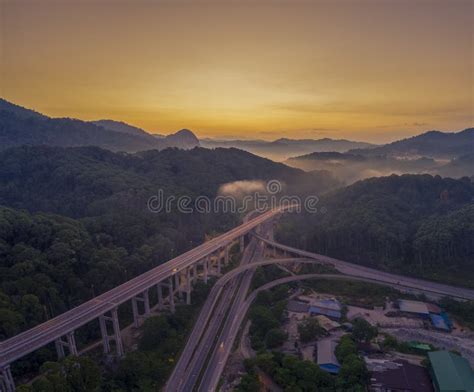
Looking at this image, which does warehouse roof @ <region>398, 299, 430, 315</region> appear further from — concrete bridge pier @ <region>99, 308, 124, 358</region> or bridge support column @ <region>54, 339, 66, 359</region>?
bridge support column @ <region>54, 339, 66, 359</region>

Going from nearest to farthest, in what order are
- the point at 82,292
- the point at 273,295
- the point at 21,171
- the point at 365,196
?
the point at 82,292 → the point at 273,295 → the point at 365,196 → the point at 21,171

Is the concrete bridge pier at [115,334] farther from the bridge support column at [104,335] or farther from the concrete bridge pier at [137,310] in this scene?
the concrete bridge pier at [137,310]

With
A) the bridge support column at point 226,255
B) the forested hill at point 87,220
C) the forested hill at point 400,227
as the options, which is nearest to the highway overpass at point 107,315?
the forested hill at point 87,220

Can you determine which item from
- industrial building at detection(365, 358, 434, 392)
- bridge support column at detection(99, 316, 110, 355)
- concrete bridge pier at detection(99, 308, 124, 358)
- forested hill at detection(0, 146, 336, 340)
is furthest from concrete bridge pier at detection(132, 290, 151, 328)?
industrial building at detection(365, 358, 434, 392)

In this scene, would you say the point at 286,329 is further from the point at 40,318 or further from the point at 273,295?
the point at 40,318

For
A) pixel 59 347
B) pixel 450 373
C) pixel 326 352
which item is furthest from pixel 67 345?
pixel 450 373

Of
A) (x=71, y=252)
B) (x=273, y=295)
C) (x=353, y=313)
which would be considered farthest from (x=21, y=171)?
(x=353, y=313)
